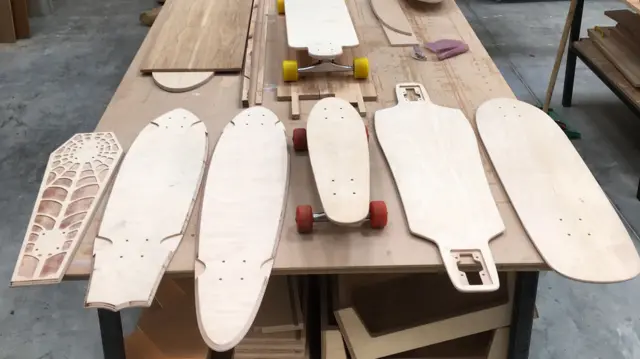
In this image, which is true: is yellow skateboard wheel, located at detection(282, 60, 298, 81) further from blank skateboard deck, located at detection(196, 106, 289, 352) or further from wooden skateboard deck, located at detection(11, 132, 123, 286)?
wooden skateboard deck, located at detection(11, 132, 123, 286)

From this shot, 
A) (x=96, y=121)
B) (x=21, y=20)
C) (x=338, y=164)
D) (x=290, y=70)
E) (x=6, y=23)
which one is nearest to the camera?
(x=338, y=164)

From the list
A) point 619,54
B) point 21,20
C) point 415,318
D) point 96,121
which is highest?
point 619,54

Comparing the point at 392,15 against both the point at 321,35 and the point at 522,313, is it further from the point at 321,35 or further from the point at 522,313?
the point at 522,313

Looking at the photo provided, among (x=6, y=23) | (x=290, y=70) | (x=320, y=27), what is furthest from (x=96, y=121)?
(x=290, y=70)

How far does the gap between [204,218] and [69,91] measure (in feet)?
9.12

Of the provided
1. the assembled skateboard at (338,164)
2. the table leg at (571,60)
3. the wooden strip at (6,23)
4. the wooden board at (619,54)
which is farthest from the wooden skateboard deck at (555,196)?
the wooden strip at (6,23)

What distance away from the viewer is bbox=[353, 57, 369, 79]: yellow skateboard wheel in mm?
2115

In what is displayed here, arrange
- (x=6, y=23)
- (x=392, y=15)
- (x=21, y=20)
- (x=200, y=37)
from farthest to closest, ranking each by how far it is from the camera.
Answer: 1. (x=21, y=20)
2. (x=6, y=23)
3. (x=392, y=15)
4. (x=200, y=37)

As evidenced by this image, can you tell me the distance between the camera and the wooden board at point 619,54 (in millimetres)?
3020

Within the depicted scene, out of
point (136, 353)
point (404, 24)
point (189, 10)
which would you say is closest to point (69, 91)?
point (189, 10)

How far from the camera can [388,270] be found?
4.56 ft

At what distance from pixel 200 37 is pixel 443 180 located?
1259mm

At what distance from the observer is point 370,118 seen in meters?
1.93

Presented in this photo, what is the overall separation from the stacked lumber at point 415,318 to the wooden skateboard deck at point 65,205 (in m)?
0.68
